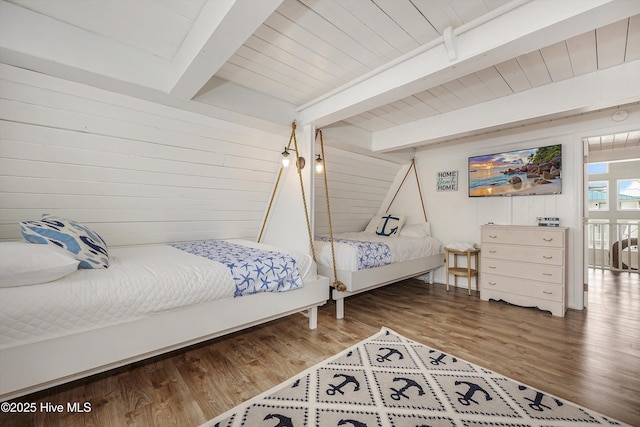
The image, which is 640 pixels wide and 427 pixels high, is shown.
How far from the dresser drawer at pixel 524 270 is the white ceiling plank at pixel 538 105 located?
5.20 ft

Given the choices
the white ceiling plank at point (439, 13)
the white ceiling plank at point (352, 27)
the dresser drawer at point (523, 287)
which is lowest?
→ the dresser drawer at point (523, 287)

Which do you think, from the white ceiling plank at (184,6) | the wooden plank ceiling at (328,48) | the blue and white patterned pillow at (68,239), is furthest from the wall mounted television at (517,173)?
the blue and white patterned pillow at (68,239)

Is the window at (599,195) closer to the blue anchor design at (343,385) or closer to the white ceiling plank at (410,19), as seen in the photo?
the white ceiling plank at (410,19)

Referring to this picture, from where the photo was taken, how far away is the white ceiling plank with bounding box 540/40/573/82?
199cm

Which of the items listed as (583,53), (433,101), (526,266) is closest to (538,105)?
(583,53)

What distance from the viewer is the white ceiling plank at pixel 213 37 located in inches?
50.4

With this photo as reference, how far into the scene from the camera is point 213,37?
1.47 meters

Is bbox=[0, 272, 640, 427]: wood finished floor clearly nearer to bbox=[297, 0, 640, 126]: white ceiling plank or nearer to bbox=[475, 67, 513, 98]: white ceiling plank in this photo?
bbox=[297, 0, 640, 126]: white ceiling plank

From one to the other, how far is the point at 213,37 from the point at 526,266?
12.2 feet

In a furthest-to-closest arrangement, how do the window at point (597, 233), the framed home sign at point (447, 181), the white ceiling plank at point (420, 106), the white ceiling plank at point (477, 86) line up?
the window at point (597, 233), the framed home sign at point (447, 181), the white ceiling plank at point (420, 106), the white ceiling plank at point (477, 86)

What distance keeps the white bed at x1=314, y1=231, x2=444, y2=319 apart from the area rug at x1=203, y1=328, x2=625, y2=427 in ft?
3.03

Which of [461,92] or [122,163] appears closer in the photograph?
[122,163]

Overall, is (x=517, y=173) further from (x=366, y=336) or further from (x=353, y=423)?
(x=353, y=423)

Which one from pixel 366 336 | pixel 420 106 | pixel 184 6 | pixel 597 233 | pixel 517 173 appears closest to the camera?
pixel 184 6
